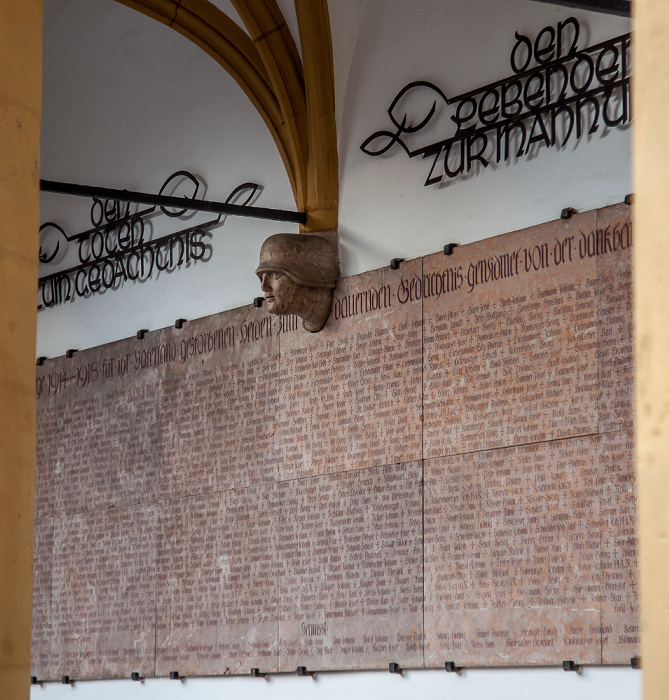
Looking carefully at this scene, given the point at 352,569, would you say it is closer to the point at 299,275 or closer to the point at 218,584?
the point at 218,584

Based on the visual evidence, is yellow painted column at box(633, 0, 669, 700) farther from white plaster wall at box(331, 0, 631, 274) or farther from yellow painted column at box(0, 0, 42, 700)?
white plaster wall at box(331, 0, 631, 274)

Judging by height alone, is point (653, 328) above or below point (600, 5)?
below

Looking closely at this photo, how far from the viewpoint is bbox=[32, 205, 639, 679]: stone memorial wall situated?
19.4 feet

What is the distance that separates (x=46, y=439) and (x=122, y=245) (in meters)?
1.56

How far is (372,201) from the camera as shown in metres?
7.39

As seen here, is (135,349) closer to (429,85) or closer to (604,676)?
(429,85)

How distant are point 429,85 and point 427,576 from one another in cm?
267

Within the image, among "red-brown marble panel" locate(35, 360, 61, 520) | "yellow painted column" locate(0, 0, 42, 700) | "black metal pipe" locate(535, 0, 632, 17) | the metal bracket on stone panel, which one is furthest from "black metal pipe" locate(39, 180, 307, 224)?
"yellow painted column" locate(0, 0, 42, 700)

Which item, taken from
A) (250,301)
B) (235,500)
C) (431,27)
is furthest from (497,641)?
(431,27)

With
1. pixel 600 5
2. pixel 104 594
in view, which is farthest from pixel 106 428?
pixel 600 5

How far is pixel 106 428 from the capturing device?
8.91m

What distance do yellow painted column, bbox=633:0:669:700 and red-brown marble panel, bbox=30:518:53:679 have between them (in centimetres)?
781

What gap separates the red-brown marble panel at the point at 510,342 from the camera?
604cm

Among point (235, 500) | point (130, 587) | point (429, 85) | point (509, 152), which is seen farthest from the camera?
point (130, 587)
